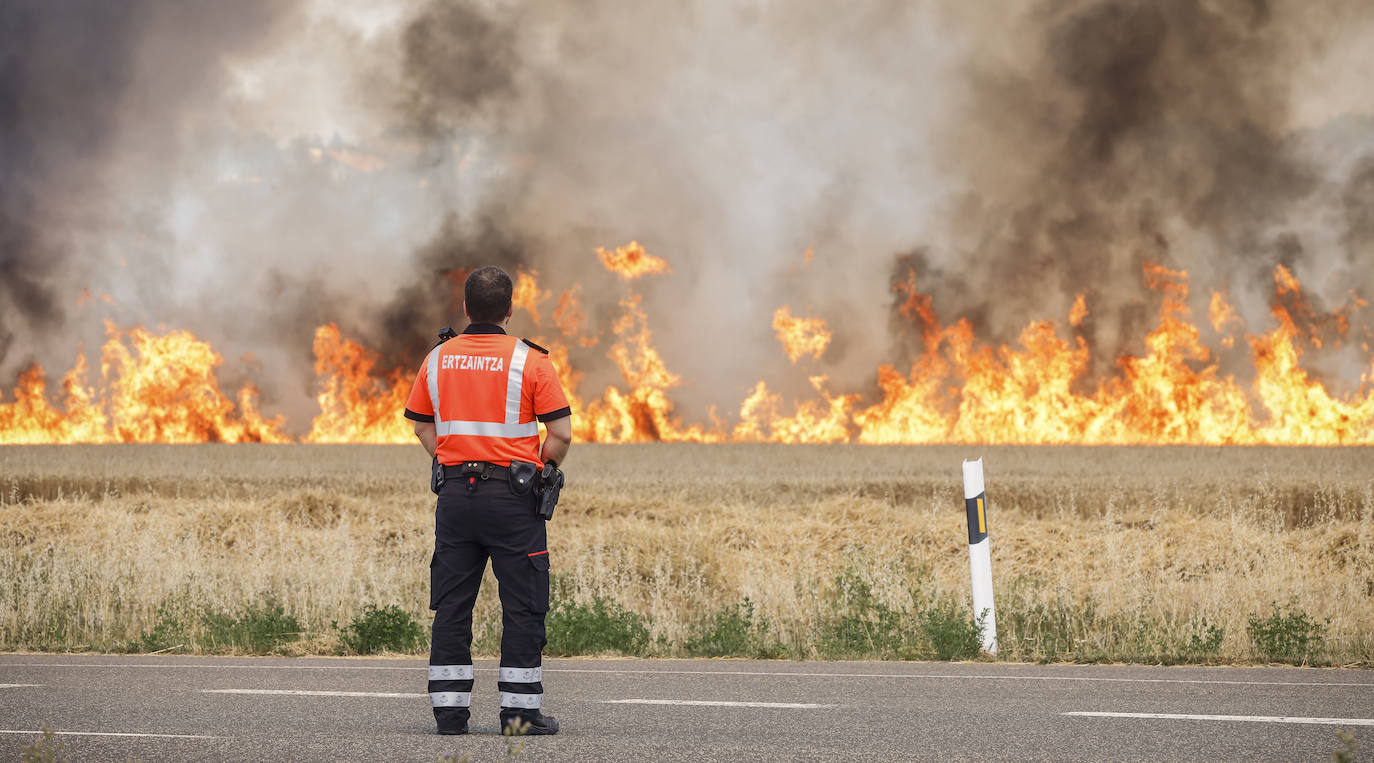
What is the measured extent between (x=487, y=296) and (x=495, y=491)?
1.00 meters

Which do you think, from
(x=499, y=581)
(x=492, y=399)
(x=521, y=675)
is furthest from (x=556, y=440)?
(x=521, y=675)

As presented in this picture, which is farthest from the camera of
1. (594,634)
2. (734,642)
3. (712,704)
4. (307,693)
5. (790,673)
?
(594,634)

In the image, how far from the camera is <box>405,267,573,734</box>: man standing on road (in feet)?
20.3

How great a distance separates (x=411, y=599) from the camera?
12.4m

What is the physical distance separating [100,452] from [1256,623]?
2151 inches

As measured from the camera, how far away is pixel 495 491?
→ 243 inches

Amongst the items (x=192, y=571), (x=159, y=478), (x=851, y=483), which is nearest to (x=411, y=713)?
(x=192, y=571)

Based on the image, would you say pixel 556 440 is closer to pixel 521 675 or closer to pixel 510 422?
pixel 510 422

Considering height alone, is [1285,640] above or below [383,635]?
below

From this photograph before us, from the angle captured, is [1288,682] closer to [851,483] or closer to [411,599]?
[411,599]

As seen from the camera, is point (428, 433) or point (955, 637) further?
point (955, 637)

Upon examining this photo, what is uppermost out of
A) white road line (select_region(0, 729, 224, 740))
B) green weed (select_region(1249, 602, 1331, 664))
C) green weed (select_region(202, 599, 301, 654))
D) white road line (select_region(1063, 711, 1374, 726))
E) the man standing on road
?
the man standing on road

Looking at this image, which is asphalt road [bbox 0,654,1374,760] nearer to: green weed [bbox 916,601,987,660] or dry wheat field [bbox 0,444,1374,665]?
green weed [bbox 916,601,987,660]

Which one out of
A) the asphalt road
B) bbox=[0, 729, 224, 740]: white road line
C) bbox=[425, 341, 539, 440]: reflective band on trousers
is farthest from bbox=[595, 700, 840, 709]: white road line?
bbox=[0, 729, 224, 740]: white road line
